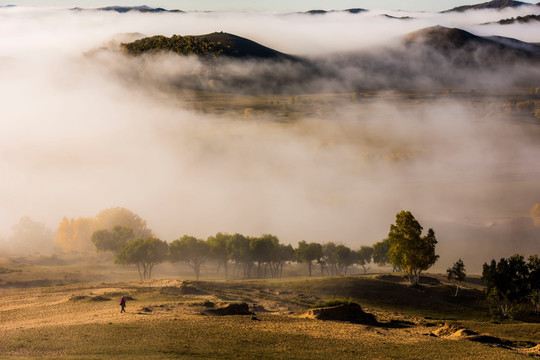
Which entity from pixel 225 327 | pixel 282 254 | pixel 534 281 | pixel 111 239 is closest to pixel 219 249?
pixel 282 254

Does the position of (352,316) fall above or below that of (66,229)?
below

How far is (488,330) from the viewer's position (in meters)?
62.0

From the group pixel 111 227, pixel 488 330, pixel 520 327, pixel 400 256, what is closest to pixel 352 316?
pixel 488 330

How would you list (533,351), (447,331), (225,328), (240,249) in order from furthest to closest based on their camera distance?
(240,249) < (447,331) < (225,328) < (533,351)

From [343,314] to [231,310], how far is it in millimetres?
13580

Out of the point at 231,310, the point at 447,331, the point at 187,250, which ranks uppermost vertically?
the point at 187,250

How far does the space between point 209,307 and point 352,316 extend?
17.6m

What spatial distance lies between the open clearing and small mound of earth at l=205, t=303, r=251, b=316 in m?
1.71

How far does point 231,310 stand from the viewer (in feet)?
202

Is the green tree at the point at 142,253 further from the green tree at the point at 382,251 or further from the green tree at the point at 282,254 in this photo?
the green tree at the point at 382,251

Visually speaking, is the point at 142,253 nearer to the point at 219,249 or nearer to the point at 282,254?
the point at 219,249

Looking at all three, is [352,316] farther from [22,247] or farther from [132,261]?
[22,247]

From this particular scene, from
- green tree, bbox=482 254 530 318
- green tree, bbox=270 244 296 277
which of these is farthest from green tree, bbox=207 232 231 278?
green tree, bbox=482 254 530 318

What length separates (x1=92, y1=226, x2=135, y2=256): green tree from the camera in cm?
13962
